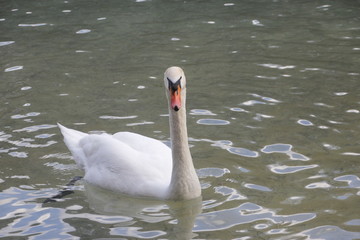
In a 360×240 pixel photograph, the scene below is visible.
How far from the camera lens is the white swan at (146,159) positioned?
6402mm

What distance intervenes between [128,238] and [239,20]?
823 cm

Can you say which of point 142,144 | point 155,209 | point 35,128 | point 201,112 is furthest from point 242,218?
point 35,128

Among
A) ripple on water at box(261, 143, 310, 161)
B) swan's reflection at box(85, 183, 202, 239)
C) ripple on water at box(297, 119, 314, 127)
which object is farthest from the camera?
ripple on water at box(297, 119, 314, 127)

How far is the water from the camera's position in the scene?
6324 mm

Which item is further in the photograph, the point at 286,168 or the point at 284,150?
the point at 284,150

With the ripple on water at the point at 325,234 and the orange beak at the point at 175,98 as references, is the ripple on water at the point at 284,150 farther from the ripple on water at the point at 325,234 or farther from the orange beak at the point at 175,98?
the orange beak at the point at 175,98

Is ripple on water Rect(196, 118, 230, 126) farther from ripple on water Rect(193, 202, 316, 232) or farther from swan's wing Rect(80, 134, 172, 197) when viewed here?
ripple on water Rect(193, 202, 316, 232)

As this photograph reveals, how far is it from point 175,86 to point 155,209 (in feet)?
3.87

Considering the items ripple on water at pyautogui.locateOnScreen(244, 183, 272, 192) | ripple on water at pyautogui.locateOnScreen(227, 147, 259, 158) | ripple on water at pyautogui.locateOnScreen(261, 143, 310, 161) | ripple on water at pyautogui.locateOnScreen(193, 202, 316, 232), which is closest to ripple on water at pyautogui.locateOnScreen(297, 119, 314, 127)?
ripple on water at pyautogui.locateOnScreen(261, 143, 310, 161)

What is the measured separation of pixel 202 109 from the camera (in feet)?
29.9

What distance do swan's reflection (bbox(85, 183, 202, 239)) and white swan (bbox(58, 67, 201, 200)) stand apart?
0.07m

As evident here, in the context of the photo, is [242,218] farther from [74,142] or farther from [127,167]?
[74,142]

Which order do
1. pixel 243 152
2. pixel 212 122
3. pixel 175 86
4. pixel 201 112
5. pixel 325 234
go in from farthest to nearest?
pixel 201 112 < pixel 212 122 < pixel 243 152 < pixel 175 86 < pixel 325 234

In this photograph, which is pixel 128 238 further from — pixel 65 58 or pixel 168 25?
pixel 168 25
